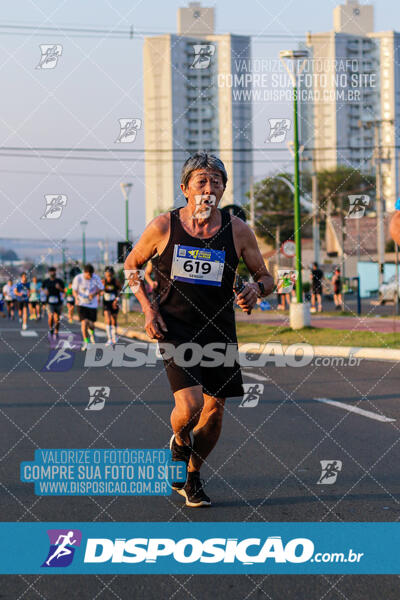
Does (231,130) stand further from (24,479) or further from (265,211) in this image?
(24,479)

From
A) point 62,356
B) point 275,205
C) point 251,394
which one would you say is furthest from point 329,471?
point 275,205

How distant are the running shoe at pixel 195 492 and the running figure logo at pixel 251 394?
410 cm

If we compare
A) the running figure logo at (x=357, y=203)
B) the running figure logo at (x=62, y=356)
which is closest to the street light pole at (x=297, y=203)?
the running figure logo at (x=357, y=203)

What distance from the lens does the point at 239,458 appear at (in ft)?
21.5

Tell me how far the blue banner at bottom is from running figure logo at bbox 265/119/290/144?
11675 millimetres

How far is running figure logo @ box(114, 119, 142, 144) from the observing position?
12.3 metres

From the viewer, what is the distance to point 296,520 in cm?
476

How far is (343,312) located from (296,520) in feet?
91.3

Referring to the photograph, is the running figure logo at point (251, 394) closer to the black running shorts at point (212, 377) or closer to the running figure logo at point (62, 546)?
the black running shorts at point (212, 377)

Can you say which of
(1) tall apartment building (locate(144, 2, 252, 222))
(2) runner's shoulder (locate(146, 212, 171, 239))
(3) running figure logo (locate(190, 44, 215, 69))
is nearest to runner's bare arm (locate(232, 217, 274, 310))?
(2) runner's shoulder (locate(146, 212, 171, 239))

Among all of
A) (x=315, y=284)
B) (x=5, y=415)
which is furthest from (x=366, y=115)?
(x=5, y=415)

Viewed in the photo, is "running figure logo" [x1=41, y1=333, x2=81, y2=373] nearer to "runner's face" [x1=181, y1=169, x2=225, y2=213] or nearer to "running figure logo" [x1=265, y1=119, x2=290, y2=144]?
"running figure logo" [x1=265, y1=119, x2=290, y2=144]

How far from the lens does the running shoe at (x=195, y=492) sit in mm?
5141
